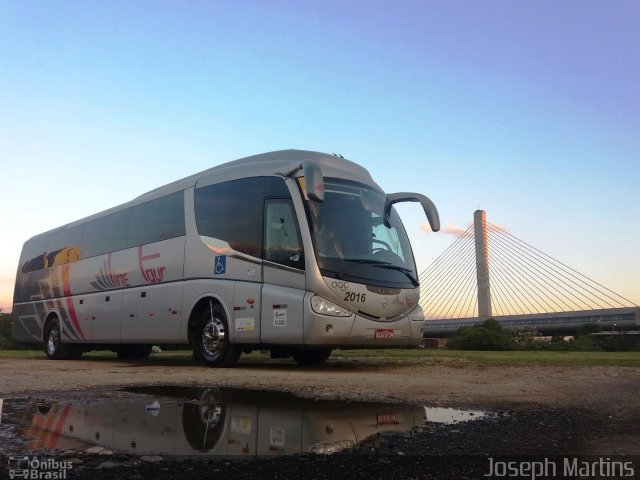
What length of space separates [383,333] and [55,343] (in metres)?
9.56

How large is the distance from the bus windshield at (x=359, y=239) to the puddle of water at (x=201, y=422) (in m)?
3.59

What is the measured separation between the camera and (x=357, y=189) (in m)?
9.10

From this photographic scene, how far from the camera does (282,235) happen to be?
8328 mm

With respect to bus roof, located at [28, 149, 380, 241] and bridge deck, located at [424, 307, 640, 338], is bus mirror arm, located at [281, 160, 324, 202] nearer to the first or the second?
bus roof, located at [28, 149, 380, 241]

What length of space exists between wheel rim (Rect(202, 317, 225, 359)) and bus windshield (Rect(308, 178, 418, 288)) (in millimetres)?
2165

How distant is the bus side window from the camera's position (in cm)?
809

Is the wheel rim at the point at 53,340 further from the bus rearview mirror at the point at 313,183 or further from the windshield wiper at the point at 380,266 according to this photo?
the bus rearview mirror at the point at 313,183

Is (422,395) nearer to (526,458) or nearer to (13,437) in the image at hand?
(526,458)

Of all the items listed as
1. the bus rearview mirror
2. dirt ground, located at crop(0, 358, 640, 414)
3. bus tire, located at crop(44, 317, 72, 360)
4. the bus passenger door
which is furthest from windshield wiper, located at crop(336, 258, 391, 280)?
bus tire, located at crop(44, 317, 72, 360)

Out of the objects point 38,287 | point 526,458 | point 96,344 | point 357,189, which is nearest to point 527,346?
point 357,189

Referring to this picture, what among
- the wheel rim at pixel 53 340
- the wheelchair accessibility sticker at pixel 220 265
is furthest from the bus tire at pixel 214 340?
the wheel rim at pixel 53 340

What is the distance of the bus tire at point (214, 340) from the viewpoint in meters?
8.74

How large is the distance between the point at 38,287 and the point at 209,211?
811cm

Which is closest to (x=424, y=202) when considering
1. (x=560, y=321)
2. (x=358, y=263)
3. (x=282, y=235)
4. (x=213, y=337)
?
(x=358, y=263)
